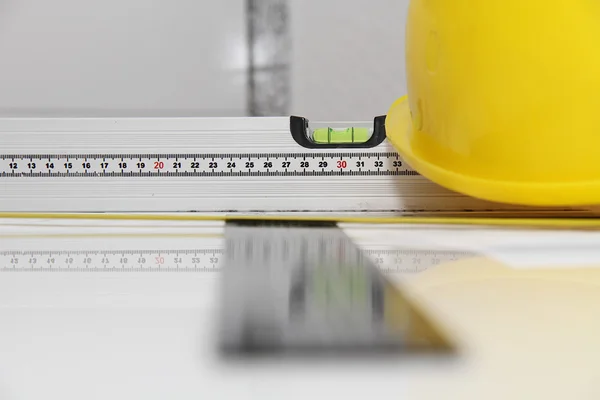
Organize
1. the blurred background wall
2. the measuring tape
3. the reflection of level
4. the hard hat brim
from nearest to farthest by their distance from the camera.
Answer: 1. the reflection of level
2. the hard hat brim
3. the measuring tape
4. the blurred background wall

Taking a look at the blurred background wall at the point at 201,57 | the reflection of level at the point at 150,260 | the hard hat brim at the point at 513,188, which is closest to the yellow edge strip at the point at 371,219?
the hard hat brim at the point at 513,188

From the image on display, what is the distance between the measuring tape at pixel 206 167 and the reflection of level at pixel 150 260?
0.26 meters

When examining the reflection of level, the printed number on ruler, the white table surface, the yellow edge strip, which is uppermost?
the white table surface

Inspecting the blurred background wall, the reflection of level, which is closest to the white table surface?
the reflection of level

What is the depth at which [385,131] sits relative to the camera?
2.43 ft

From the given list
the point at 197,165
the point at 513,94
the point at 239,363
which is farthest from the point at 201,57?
the point at 239,363

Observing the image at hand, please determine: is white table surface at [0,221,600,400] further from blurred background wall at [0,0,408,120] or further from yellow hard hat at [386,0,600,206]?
blurred background wall at [0,0,408,120]

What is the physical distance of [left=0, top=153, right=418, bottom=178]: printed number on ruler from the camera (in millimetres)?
747

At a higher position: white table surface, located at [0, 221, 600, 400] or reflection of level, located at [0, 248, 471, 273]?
white table surface, located at [0, 221, 600, 400]

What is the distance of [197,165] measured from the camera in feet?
2.47

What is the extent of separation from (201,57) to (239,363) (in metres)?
0.93

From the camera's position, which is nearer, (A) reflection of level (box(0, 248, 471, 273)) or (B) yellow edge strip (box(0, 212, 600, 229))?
(A) reflection of level (box(0, 248, 471, 273))

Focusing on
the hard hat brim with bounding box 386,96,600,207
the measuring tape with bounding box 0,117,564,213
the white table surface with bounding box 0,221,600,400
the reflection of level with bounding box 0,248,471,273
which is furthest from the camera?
the measuring tape with bounding box 0,117,564,213

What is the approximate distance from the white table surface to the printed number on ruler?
365mm
